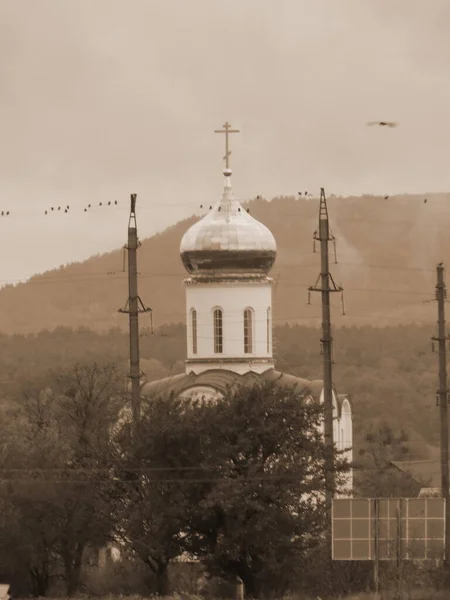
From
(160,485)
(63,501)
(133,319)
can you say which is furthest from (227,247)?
(160,485)

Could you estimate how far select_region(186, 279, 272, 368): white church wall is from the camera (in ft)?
155

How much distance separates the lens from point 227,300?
47.2 meters

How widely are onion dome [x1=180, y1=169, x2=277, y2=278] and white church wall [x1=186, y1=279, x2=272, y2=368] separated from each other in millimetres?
313

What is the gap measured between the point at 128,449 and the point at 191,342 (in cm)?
1150

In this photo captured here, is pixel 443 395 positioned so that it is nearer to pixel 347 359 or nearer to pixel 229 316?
pixel 229 316

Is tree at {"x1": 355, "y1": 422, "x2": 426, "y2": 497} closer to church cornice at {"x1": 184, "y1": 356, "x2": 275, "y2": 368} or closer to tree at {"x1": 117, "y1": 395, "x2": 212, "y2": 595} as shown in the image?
tree at {"x1": 117, "y1": 395, "x2": 212, "y2": 595}

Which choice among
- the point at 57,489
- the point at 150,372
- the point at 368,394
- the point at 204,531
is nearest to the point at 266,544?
the point at 204,531

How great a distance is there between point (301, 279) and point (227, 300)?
37989mm

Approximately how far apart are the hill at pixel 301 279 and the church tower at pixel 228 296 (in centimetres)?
3358

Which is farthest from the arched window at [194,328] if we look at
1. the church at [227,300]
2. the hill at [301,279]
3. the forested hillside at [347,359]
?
the hill at [301,279]

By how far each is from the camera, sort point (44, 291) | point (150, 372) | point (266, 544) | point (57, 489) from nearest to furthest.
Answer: point (266, 544)
point (57, 489)
point (150, 372)
point (44, 291)

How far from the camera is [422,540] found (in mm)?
32844

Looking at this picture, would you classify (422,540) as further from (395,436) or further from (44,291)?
(44,291)

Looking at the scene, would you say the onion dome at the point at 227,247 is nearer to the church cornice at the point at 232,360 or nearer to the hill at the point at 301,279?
the church cornice at the point at 232,360
